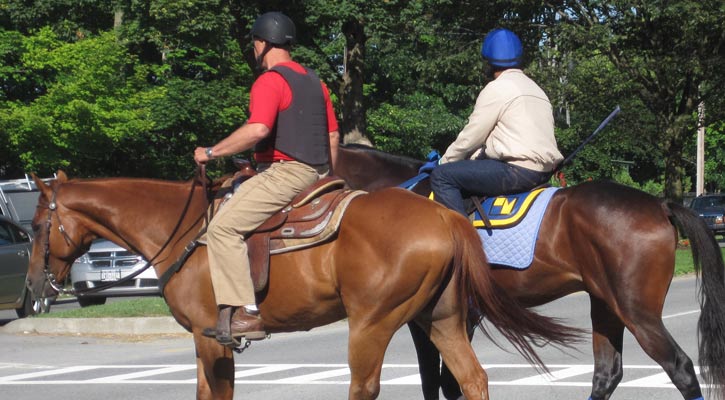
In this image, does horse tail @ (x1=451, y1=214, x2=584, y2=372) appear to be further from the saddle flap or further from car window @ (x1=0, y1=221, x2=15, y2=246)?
car window @ (x1=0, y1=221, x2=15, y2=246)

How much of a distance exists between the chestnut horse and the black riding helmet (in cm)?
104

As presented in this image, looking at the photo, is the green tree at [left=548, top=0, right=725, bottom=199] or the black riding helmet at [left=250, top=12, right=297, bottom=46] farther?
the green tree at [left=548, top=0, right=725, bottom=199]

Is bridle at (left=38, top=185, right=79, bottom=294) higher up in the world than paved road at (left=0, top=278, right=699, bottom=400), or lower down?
higher up

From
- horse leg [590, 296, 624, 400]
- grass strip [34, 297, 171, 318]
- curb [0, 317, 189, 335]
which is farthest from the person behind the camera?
grass strip [34, 297, 171, 318]

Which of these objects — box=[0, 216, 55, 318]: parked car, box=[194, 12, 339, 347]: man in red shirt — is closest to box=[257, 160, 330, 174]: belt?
box=[194, 12, 339, 347]: man in red shirt

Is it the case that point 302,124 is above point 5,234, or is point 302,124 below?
above

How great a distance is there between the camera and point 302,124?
20.8 feet

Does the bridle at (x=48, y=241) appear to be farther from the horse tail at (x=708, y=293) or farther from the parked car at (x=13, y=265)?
the parked car at (x=13, y=265)

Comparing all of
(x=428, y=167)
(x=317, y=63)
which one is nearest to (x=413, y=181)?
(x=428, y=167)

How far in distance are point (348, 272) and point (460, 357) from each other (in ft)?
2.62

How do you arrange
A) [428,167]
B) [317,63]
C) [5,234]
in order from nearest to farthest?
[428,167] → [5,234] → [317,63]

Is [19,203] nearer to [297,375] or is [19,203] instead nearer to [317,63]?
[317,63]

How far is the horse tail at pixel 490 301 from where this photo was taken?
6047mm

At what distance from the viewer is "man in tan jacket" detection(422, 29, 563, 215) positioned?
7359 millimetres
